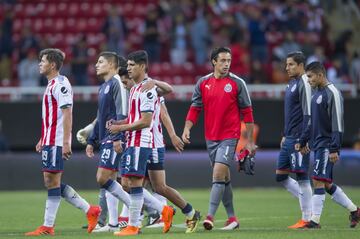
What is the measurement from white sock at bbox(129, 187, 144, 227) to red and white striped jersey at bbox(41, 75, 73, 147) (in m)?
1.27

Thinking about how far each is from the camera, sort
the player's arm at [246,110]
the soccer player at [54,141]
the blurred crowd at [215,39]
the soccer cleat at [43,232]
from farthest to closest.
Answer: the blurred crowd at [215,39]
the player's arm at [246,110]
the soccer player at [54,141]
the soccer cleat at [43,232]

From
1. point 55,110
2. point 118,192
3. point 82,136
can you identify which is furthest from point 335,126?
point 82,136

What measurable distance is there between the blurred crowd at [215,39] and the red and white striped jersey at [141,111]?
534 inches

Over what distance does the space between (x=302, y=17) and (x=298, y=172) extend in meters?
16.1

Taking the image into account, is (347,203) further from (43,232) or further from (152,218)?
(43,232)

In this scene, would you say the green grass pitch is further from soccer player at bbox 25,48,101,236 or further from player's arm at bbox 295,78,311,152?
player's arm at bbox 295,78,311,152

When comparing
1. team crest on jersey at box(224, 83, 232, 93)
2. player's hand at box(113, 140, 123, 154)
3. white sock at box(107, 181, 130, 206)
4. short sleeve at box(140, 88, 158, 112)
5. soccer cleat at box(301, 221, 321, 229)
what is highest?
team crest on jersey at box(224, 83, 232, 93)

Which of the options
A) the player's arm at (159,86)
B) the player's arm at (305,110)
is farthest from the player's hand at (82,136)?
the player's arm at (305,110)

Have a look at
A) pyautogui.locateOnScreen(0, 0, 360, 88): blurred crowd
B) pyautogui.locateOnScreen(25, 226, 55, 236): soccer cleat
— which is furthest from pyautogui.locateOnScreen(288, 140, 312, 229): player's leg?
pyautogui.locateOnScreen(0, 0, 360, 88): blurred crowd

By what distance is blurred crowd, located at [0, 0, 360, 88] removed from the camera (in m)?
28.2

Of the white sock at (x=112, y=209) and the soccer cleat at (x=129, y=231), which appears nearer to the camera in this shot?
the soccer cleat at (x=129, y=231)

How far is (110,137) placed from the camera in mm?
15180

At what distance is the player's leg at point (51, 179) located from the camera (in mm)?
14344

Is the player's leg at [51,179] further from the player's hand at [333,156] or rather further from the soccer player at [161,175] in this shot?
the player's hand at [333,156]
